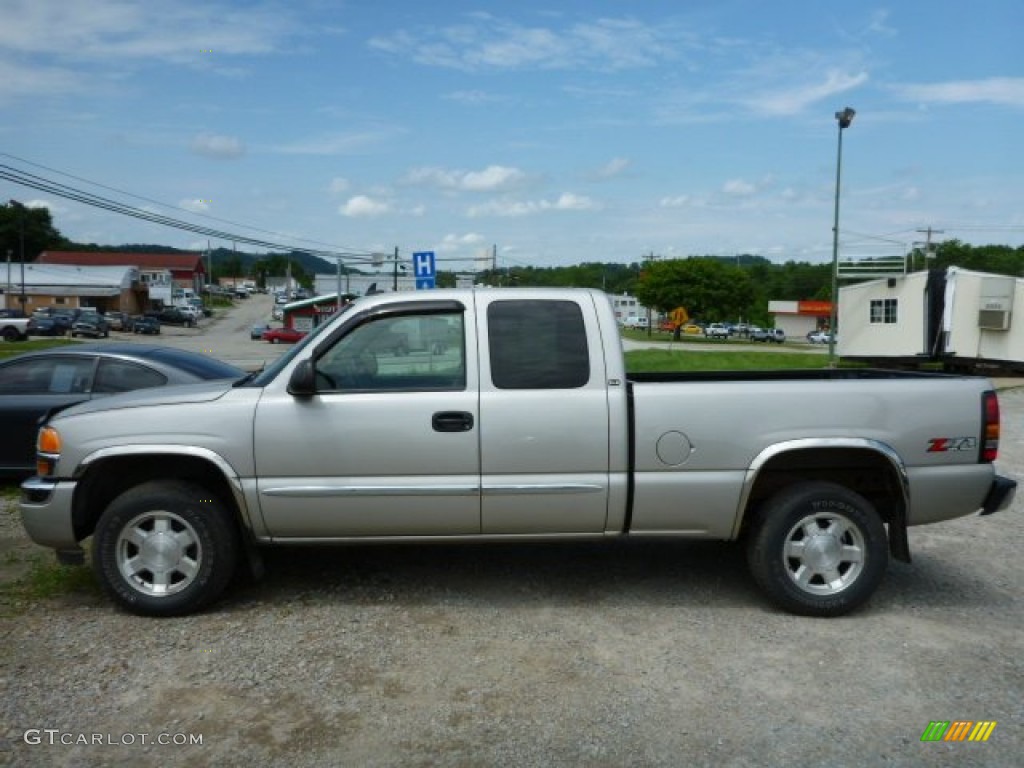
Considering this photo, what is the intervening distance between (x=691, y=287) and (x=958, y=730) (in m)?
80.2

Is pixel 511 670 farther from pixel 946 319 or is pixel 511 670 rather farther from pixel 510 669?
pixel 946 319

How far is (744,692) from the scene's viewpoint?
13.4 feet

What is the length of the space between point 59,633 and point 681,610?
347 centimetres

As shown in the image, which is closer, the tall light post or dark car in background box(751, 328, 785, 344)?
the tall light post

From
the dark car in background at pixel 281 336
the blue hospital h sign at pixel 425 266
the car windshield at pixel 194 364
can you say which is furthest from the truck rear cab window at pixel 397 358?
the dark car in background at pixel 281 336

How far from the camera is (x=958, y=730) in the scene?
12.3 feet

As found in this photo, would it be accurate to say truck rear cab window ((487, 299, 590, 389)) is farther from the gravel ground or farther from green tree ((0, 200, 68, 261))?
green tree ((0, 200, 68, 261))

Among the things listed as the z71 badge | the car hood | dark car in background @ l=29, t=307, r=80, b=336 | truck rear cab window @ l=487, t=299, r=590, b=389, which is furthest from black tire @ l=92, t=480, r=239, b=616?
dark car in background @ l=29, t=307, r=80, b=336

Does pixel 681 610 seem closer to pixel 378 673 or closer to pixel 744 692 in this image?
pixel 744 692

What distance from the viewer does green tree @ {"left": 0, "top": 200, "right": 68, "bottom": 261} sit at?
123312 millimetres

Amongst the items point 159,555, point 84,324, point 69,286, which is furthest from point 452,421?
point 69,286

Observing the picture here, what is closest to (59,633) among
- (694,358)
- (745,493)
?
(745,493)

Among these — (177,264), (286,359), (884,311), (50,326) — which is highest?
(177,264)

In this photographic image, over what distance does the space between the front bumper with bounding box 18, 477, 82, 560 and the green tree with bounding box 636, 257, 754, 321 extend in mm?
78759
